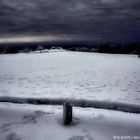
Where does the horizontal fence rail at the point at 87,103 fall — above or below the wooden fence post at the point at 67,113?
above

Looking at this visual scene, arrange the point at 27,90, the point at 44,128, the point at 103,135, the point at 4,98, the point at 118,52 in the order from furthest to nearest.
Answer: the point at 118,52, the point at 27,90, the point at 4,98, the point at 44,128, the point at 103,135

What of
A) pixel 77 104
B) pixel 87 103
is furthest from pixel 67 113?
pixel 87 103

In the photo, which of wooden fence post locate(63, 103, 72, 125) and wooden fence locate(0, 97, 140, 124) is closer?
wooden fence locate(0, 97, 140, 124)

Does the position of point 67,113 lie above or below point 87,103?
below

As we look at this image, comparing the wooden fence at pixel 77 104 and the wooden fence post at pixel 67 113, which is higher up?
the wooden fence at pixel 77 104

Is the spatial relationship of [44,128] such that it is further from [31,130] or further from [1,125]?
[1,125]

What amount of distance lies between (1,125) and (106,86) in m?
6.77

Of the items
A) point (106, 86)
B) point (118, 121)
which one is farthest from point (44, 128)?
point (106, 86)

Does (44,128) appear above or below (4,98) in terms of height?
below

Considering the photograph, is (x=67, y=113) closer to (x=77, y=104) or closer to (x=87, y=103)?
(x=77, y=104)

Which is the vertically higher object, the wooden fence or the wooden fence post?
the wooden fence

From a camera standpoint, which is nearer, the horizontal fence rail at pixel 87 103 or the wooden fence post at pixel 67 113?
the horizontal fence rail at pixel 87 103

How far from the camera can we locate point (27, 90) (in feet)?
32.7

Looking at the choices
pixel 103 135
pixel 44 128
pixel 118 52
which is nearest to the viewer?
pixel 103 135
